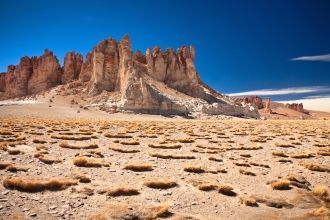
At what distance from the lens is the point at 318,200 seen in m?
9.79

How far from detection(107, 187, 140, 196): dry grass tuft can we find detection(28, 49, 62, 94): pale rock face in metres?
128

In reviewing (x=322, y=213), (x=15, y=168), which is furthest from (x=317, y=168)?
(x=15, y=168)

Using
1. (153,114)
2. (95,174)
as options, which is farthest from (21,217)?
(153,114)

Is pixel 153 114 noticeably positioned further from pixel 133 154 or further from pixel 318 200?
pixel 318 200

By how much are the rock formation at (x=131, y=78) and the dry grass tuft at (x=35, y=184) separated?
254 ft

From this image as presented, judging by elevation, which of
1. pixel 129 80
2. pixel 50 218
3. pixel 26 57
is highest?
pixel 26 57

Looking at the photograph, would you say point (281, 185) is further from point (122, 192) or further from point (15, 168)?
Answer: point (15, 168)

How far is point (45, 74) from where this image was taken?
130m

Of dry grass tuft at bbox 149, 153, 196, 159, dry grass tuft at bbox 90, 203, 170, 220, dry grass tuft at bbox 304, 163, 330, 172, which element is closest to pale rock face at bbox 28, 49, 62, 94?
dry grass tuft at bbox 149, 153, 196, 159

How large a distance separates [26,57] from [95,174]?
142 m

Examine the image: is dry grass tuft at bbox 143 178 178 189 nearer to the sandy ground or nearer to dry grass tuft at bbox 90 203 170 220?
the sandy ground

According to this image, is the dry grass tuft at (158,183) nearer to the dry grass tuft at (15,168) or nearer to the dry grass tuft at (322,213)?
the dry grass tuft at (322,213)

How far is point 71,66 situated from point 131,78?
46884mm

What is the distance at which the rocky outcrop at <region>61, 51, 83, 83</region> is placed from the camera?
12812 centimetres
